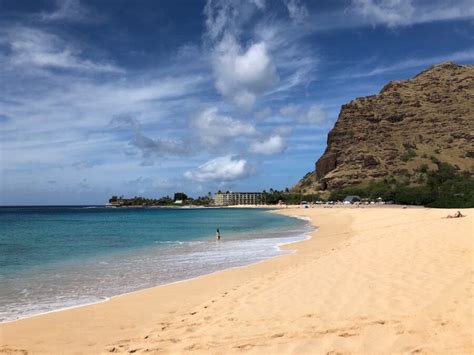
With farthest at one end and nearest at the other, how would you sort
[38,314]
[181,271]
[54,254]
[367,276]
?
[54,254] → [181,271] → [367,276] → [38,314]

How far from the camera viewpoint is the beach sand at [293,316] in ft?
20.8

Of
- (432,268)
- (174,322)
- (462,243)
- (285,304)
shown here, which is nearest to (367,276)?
(432,268)

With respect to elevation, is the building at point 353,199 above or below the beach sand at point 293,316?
above

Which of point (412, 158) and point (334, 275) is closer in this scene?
point (334, 275)

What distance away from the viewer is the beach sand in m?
6.35

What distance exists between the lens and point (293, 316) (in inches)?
313

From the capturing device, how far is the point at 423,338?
610 cm

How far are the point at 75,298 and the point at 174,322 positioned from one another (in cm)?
510

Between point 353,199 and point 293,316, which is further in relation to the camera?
point 353,199

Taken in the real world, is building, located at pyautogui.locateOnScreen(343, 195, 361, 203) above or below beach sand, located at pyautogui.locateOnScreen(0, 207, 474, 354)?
above

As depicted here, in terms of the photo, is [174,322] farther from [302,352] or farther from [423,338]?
[423,338]

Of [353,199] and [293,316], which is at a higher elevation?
[353,199]

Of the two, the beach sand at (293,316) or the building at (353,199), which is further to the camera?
the building at (353,199)

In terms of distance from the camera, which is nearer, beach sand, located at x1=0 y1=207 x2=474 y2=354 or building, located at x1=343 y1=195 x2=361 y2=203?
beach sand, located at x1=0 y1=207 x2=474 y2=354
